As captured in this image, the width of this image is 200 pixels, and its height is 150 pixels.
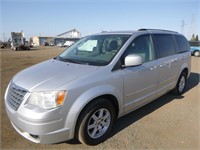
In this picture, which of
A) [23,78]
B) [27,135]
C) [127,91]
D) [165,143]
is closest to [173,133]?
[165,143]

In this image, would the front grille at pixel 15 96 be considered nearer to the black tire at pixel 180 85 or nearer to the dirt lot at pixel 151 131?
the dirt lot at pixel 151 131

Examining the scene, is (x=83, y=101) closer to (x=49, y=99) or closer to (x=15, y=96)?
(x=49, y=99)

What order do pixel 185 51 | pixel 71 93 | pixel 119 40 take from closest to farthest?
pixel 71 93 < pixel 119 40 < pixel 185 51

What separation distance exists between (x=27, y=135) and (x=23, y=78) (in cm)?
89

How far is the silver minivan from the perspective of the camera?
2387 mm

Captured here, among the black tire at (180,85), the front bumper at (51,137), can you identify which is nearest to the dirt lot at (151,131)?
the front bumper at (51,137)

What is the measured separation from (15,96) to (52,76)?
0.61m

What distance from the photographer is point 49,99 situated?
7.77ft

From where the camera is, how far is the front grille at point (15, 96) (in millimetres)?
2512

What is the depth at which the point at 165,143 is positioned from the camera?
293cm

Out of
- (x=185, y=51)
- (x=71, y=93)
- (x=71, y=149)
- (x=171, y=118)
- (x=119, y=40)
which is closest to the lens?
(x=71, y=93)

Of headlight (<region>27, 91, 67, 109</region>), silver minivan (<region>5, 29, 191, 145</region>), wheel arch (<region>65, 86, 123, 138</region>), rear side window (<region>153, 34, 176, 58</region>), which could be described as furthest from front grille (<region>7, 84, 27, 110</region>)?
rear side window (<region>153, 34, 176, 58</region>)

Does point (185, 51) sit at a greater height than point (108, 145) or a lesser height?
greater

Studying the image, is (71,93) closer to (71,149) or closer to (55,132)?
(55,132)
